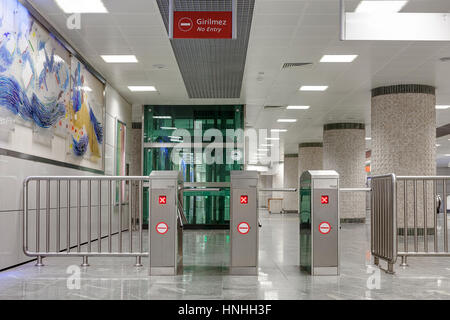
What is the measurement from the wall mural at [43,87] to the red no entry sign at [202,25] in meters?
1.82

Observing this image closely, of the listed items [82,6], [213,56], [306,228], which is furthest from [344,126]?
[82,6]

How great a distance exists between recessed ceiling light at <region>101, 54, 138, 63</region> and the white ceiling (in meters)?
0.12

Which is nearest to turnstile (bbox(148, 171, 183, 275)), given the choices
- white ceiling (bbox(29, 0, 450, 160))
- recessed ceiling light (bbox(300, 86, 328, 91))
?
white ceiling (bbox(29, 0, 450, 160))

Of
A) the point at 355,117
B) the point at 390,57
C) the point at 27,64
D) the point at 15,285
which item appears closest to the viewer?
the point at 15,285

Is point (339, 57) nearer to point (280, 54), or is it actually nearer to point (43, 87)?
point (280, 54)

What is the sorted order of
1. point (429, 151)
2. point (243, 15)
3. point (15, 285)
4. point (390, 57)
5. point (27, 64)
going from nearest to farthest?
point (15, 285) < point (27, 64) < point (243, 15) < point (390, 57) < point (429, 151)

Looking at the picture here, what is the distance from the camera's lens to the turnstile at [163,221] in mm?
5203

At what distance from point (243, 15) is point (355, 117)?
9526 mm

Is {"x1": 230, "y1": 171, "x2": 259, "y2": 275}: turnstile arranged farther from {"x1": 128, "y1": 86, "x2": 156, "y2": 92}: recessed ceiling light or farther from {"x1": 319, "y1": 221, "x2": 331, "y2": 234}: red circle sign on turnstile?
{"x1": 128, "y1": 86, "x2": 156, "y2": 92}: recessed ceiling light

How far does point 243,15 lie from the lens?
625cm

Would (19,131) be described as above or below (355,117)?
below

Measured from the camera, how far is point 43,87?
249 inches

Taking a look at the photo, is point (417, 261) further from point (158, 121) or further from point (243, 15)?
point (158, 121)
